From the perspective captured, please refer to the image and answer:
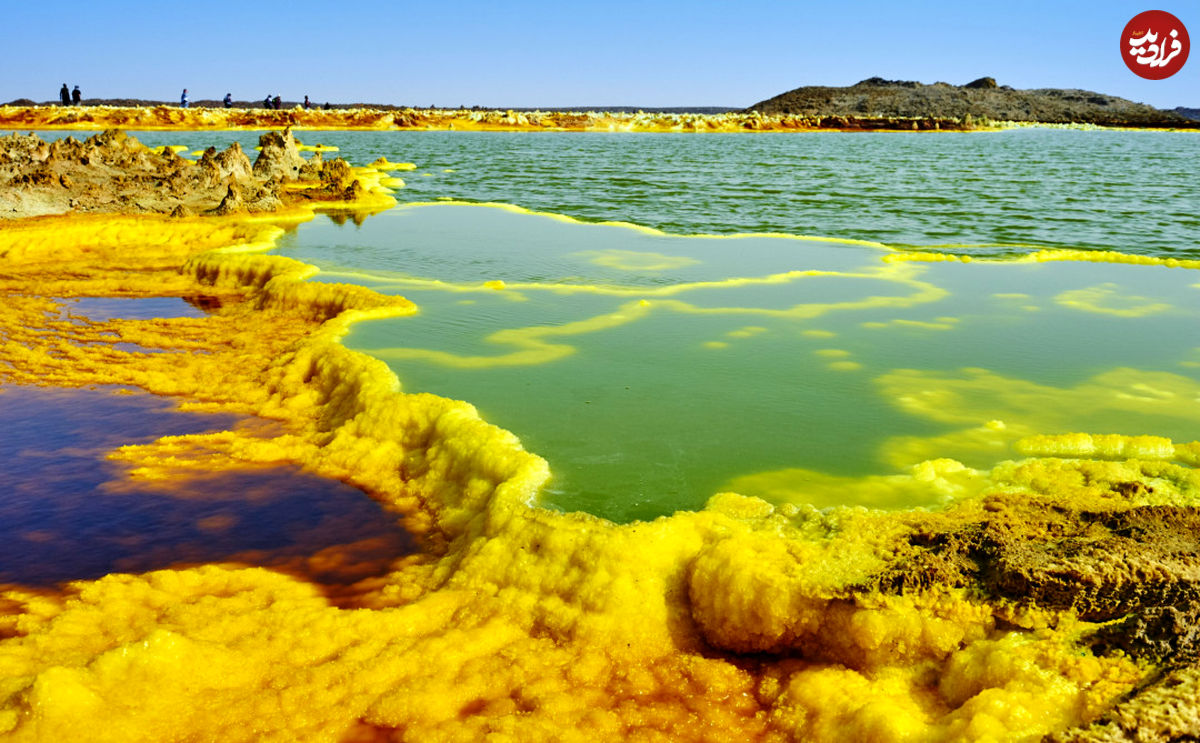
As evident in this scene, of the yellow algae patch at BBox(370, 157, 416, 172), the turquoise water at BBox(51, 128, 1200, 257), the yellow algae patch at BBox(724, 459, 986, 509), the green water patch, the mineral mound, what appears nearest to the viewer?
the yellow algae patch at BBox(724, 459, 986, 509)

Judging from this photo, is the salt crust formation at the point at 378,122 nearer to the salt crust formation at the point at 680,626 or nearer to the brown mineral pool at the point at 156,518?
the brown mineral pool at the point at 156,518

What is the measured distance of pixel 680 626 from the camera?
11.0 feet

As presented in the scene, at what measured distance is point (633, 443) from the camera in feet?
15.7

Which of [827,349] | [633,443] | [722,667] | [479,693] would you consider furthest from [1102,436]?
[479,693]

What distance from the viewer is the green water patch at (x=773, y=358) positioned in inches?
181

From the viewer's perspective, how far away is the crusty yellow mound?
9.09ft

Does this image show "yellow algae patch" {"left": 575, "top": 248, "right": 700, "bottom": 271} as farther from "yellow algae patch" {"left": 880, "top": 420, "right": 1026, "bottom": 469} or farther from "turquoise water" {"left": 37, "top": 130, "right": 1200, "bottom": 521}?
"yellow algae patch" {"left": 880, "top": 420, "right": 1026, "bottom": 469}

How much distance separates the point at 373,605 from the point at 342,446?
5.90 feet

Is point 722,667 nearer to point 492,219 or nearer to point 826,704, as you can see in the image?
point 826,704

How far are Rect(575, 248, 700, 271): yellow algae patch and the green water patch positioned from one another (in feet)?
0.17

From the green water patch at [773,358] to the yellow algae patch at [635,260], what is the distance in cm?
5

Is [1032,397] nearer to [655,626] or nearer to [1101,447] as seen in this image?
[1101,447]

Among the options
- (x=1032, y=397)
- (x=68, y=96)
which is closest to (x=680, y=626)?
(x=1032, y=397)

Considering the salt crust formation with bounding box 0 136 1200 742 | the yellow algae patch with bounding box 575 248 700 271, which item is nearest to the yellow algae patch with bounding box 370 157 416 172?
the yellow algae patch with bounding box 575 248 700 271
